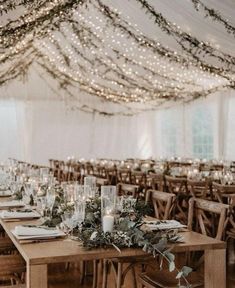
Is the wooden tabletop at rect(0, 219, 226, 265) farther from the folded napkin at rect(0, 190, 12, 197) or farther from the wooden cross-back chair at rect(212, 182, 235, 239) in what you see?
the folded napkin at rect(0, 190, 12, 197)

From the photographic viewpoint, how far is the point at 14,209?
4.40 meters

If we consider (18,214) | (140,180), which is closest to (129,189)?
(18,214)

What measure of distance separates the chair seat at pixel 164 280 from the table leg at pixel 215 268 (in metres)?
0.14

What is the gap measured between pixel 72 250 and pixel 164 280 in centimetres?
73

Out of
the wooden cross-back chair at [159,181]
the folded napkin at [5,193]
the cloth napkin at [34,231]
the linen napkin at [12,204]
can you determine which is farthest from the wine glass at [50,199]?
the wooden cross-back chair at [159,181]

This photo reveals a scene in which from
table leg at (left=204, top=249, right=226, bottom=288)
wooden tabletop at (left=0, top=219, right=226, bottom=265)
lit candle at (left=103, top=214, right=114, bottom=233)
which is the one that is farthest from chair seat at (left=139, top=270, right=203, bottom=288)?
lit candle at (left=103, top=214, right=114, bottom=233)

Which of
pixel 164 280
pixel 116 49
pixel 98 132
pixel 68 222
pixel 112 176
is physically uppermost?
pixel 116 49

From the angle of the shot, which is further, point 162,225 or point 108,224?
point 162,225

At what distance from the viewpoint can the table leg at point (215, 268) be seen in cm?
306

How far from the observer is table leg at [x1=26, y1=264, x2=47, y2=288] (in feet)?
8.87

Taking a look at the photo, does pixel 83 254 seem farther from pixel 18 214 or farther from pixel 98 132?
pixel 98 132

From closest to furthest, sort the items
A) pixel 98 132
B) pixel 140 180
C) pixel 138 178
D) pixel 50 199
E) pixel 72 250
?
pixel 72 250
pixel 50 199
pixel 140 180
pixel 138 178
pixel 98 132

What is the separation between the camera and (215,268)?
3.07 metres

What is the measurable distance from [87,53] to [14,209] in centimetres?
634
